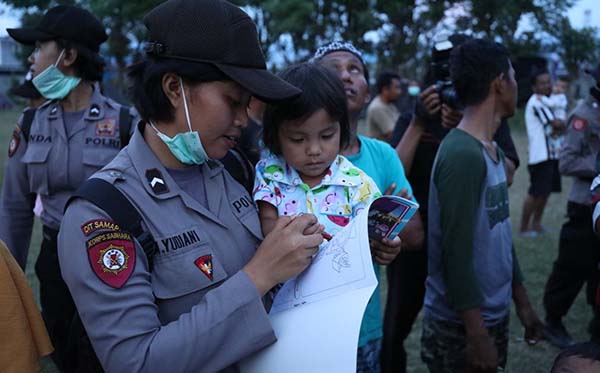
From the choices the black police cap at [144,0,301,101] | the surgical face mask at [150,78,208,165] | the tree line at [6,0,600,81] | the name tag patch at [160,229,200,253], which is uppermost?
the tree line at [6,0,600,81]

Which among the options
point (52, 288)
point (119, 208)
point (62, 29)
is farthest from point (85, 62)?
point (119, 208)

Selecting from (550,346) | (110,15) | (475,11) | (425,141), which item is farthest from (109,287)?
(475,11)

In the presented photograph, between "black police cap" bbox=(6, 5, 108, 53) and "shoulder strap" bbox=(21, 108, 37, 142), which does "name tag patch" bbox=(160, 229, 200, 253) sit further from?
"black police cap" bbox=(6, 5, 108, 53)

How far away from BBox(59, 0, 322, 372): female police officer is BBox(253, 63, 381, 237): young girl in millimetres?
258

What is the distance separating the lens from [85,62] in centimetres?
308

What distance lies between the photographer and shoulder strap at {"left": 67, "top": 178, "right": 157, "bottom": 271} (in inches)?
50.3

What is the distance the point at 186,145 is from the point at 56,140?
1.72 metres

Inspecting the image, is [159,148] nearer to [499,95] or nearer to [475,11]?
[499,95]

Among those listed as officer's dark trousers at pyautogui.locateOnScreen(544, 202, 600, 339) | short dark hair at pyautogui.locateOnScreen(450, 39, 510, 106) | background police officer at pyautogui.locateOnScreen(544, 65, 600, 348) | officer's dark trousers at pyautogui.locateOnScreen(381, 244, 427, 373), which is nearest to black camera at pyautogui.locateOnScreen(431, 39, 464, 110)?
short dark hair at pyautogui.locateOnScreen(450, 39, 510, 106)

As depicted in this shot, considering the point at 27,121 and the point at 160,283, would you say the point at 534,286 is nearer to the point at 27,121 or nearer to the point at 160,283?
the point at 27,121

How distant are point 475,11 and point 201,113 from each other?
89.0 ft

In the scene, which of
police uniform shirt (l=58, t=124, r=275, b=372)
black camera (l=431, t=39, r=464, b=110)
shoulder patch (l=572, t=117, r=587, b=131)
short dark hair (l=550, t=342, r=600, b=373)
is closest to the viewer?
police uniform shirt (l=58, t=124, r=275, b=372)

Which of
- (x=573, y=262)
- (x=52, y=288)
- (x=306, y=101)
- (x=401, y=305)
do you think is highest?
(x=306, y=101)

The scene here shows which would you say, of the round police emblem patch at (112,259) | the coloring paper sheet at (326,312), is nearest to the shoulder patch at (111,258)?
the round police emblem patch at (112,259)
